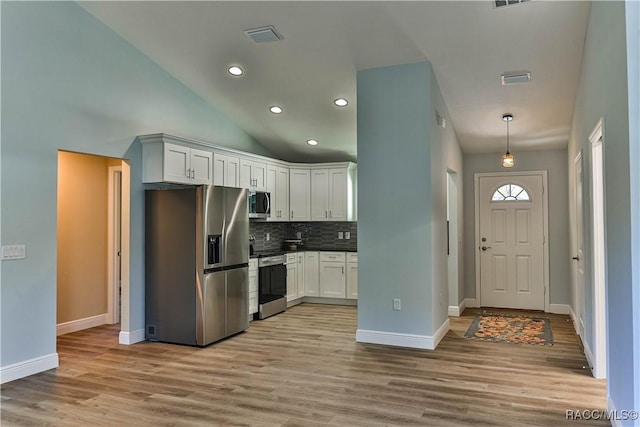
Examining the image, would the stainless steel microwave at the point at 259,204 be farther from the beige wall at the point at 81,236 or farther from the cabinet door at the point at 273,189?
the beige wall at the point at 81,236

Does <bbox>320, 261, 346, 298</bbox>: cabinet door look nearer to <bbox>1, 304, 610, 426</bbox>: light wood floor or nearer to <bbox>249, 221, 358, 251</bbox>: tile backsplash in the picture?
<bbox>249, 221, 358, 251</bbox>: tile backsplash

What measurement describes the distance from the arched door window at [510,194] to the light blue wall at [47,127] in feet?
17.4

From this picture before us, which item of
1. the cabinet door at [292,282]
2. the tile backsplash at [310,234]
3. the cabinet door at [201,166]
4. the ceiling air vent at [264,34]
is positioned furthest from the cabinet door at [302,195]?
the ceiling air vent at [264,34]

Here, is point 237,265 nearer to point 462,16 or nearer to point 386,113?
point 386,113

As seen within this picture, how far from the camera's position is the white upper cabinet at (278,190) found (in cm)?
711

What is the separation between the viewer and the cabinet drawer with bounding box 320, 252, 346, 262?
7.33 meters

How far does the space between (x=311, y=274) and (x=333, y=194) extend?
1.38m

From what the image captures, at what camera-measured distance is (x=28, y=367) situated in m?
4.04

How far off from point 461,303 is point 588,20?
4.25 meters

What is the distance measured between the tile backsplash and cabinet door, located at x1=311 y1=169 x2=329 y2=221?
1.51ft

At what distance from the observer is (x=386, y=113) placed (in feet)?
16.6

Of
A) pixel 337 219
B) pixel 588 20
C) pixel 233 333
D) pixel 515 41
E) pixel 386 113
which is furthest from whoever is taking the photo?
pixel 337 219

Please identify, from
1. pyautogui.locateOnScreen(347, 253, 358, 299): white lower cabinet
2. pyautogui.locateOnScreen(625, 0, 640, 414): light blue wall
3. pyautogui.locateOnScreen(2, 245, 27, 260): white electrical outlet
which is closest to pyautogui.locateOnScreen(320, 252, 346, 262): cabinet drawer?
pyautogui.locateOnScreen(347, 253, 358, 299): white lower cabinet

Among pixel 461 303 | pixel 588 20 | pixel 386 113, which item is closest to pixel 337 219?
pixel 461 303
